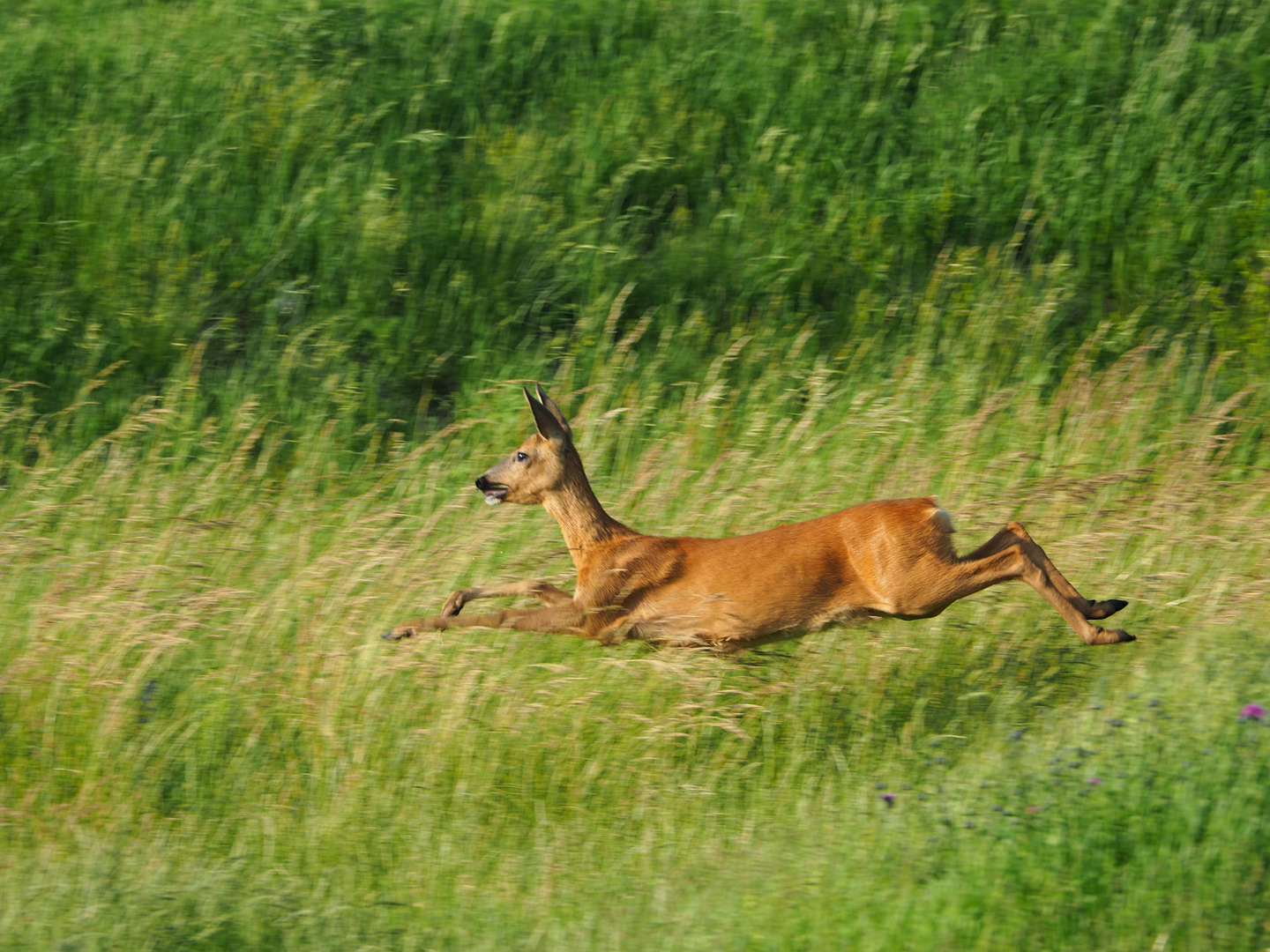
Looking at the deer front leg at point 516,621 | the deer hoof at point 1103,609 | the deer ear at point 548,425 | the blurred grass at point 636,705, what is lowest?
the blurred grass at point 636,705

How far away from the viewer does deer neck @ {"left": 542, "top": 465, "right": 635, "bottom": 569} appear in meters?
5.96

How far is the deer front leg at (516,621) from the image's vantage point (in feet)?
18.5

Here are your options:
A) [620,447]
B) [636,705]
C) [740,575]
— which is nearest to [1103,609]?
[740,575]

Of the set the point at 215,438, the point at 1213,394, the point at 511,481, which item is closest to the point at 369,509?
the point at 215,438

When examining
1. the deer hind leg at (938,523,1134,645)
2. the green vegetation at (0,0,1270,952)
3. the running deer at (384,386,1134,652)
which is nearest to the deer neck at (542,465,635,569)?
the running deer at (384,386,1134,652)

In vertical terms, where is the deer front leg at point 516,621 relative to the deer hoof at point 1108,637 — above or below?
below

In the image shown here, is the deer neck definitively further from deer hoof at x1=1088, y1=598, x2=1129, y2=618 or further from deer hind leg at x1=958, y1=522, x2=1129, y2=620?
deer hoof at x1=1088, y1=598, x2=1129, y2=618

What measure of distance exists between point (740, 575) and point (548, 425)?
3.47ft

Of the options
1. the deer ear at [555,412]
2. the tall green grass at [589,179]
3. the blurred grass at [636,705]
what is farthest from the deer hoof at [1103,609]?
the tall green grass at [589,179]

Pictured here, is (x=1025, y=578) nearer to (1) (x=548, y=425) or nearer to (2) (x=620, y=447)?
(1) (x=548, y=425)

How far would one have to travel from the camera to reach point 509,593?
5.83 metres

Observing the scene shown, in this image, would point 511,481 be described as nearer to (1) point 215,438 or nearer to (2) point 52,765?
(2) point 52,765

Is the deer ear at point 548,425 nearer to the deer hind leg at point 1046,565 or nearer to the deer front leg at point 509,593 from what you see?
the deer front leg at point 509,593

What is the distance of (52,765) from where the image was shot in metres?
6.14
